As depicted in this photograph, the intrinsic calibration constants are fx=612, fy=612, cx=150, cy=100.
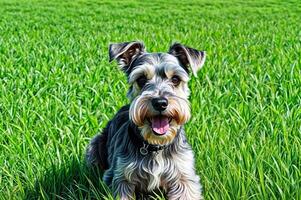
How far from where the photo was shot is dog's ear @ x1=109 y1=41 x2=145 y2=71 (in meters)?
4.43

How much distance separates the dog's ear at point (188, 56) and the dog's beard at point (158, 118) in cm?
43

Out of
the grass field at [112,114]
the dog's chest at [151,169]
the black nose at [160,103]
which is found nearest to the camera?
the black nose at [160,103]

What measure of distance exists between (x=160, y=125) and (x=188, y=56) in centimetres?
66

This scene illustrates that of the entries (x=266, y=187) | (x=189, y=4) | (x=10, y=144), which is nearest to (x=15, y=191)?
(x=10, y=144)

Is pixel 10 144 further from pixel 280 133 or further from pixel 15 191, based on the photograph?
pixel 280 133

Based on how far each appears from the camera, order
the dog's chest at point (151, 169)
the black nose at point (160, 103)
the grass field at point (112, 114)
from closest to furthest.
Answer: the black nose at point (160, 103) < the dog's chest at point (151, 169) < the grass field at point (112, 114)

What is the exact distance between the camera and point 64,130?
5.42 m

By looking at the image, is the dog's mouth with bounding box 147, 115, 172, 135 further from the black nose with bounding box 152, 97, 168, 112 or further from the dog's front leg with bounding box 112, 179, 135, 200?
the dog's front leg with bounding box 112, 179, 135, 200

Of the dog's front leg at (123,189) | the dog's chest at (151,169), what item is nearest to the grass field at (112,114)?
the dog's front leg at (123,189)

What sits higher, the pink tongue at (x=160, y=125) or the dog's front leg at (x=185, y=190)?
the pink tongue at (x=160, y=125)

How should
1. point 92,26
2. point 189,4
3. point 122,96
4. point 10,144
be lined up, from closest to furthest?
point 10,144 < point 122,96 < point 92,26 < point 189,4

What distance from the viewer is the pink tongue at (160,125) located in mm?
3982

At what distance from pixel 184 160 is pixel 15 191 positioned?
4.16 ft

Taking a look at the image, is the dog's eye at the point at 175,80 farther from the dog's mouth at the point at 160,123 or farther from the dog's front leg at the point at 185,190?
the dog's front leg at the point at 185,190
